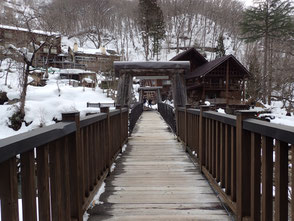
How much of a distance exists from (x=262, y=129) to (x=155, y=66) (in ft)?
18.2

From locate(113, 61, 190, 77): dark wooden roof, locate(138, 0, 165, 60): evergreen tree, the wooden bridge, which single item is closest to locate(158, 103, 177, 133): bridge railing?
locate(113, 61, 190, 77): dark wooden roof

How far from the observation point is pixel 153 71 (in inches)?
289

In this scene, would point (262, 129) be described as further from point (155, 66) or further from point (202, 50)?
point (202, 50)

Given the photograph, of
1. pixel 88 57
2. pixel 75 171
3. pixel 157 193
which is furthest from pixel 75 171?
pixel 88 57

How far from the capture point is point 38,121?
16.9 m

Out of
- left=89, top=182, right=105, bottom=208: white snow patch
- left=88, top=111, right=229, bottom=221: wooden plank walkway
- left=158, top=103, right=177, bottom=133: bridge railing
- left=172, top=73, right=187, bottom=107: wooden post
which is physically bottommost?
left=88, top=111, right=229, bottom=221: wooden plank walkway

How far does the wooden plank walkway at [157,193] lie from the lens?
2.35 m

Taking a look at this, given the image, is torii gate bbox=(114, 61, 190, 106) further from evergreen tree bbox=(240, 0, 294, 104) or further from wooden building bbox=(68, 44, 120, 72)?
wooden building bbox=(68, 44, 120, 72)

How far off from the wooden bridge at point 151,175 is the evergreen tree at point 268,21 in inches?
949

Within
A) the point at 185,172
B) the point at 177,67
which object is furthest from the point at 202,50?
the point at 185,172

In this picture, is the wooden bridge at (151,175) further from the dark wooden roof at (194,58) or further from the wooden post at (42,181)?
the dark wooden roof at (194,58)

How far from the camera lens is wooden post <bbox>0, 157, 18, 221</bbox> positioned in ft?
3.22

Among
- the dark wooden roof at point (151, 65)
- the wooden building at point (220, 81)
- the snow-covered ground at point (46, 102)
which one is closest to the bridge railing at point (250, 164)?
the dark wooden roof at point (151, 65)

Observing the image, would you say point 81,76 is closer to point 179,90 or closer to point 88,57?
point 88,57
